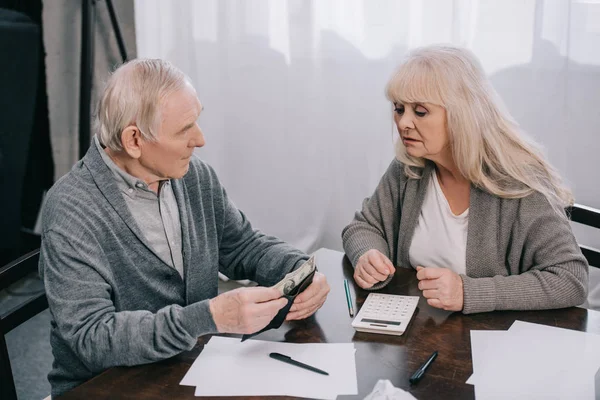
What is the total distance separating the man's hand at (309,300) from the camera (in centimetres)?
143

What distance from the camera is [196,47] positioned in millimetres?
3176

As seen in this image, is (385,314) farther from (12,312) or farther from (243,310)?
(12,312)

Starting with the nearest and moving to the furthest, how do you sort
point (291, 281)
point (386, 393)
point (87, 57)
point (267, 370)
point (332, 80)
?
point (386, 393)
point (267, 370)
point (291, 281)
point (332, 80)
point (87, 57)

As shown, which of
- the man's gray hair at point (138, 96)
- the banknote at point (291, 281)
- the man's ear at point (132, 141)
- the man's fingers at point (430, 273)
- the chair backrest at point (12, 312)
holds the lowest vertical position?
the chair backrest at point (12, 312)

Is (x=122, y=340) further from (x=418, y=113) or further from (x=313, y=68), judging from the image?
(x=313, y=68)

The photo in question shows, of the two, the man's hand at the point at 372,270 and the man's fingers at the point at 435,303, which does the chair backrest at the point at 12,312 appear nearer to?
the man's hand at the point at 372,270

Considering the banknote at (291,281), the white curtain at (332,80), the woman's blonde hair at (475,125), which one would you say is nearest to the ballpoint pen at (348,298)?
the banknote at (291,281)

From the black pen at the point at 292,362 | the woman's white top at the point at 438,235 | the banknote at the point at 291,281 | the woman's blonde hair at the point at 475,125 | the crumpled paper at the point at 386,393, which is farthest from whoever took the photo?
the woman's white top at the point at 438,235

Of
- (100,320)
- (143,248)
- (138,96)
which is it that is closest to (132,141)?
(138,96)

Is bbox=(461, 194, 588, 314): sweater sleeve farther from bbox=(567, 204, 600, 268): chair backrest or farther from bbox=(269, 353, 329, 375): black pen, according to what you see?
bbox=(269, 353, 329, 375): black pen

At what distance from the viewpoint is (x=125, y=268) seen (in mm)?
1510

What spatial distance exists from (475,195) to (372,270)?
11.9 inches

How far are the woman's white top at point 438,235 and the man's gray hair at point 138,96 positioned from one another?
0.68 metres

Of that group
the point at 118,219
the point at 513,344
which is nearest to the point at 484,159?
the point at 513,344
